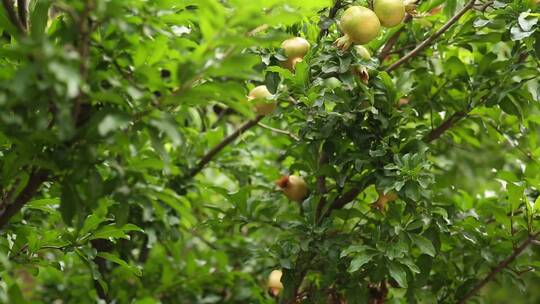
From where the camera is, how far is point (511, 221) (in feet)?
3.93

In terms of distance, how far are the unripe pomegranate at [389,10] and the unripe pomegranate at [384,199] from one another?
29cm

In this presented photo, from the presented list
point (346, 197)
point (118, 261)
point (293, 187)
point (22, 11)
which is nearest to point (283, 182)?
point (293, 187)

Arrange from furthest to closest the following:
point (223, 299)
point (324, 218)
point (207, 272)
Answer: point (223, 299)
point (207, 272)
point (324, 218)

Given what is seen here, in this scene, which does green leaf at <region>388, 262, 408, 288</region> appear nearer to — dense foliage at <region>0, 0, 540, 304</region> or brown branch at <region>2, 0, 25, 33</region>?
dense foliage at <region>0, 0, 540, 304</region>

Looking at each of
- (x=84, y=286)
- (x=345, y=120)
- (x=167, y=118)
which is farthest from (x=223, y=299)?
(x=167, y=118)

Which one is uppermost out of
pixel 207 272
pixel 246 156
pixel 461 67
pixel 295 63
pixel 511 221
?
pixel 295 63

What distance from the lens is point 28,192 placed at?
791mm

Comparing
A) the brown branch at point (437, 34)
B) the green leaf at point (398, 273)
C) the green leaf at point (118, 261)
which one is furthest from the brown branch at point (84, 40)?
the brown branch at point (437, 34)

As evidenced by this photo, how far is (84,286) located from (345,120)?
2.78 ft

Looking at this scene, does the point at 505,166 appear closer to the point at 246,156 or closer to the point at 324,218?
the point at 246,156

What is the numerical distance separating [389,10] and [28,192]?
0.58m

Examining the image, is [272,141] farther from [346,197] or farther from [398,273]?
[398,273]

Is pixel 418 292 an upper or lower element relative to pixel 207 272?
upper

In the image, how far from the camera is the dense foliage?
701 millimetres
